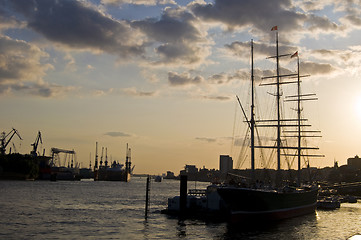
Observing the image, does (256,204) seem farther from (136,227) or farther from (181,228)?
(136,227)

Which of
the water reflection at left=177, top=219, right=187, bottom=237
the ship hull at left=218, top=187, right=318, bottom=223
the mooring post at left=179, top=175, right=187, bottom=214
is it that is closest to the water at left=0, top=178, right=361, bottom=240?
the water reflection at left=177, top=219, right=187, bottom=237

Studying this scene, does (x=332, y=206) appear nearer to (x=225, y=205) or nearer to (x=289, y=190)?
(x=289, y=190)

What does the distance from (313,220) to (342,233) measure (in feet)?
55.1

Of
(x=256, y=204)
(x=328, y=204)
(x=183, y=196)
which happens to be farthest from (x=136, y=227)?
(x=328, y=204)

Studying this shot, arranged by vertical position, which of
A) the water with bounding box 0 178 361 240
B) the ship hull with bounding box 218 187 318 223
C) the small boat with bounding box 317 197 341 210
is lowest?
the water with bounding box 0 178 361 240

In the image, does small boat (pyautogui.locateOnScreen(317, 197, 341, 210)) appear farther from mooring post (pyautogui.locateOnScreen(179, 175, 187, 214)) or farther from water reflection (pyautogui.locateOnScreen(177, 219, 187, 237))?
water reflection (pyautogui.locateOnScreen(177, 219, 187, 237))

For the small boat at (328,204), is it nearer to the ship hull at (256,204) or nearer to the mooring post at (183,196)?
the ship hull at (256,204)

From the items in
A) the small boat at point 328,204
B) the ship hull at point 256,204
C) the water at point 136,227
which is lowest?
the water at point 136,227

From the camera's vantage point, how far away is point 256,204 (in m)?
61.6

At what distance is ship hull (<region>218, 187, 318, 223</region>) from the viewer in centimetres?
5931

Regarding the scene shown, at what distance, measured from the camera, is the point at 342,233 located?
57.4 metres

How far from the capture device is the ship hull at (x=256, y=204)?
59.3 metres

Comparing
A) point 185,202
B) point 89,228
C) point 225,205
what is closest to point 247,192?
point 225,205

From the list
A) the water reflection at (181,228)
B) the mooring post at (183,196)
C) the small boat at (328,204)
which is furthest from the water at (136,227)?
the small boat at (328,204)
